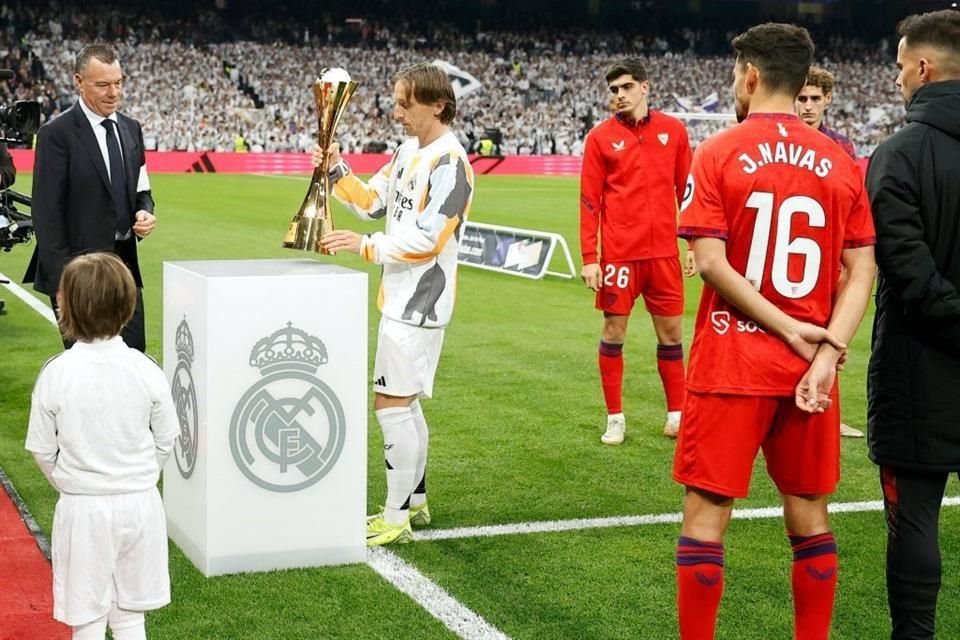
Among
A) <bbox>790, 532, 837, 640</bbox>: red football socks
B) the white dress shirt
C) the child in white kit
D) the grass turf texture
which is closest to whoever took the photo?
the child in white kit

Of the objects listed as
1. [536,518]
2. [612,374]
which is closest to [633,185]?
[612,374]

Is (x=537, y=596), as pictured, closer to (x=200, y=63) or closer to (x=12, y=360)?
(x=12, y=360)

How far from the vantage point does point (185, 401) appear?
4688 millimetres

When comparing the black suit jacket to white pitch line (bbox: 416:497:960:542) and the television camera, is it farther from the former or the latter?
white pitch line (bbox: 416:497:960:542)

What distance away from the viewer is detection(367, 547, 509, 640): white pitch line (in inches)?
159

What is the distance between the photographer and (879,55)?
54.4 meters

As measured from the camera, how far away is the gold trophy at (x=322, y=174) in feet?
15.3

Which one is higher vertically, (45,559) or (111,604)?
(111,604)

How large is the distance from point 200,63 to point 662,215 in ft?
132

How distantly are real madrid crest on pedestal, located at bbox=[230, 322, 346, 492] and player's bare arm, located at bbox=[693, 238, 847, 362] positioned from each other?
5.81 feet

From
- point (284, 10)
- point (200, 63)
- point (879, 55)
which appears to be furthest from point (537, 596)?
point (879, 55)

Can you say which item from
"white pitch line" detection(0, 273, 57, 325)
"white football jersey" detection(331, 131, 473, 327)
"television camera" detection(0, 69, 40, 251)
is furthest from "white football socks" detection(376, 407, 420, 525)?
"white pitch line" detection(0, 273, 57, 325)

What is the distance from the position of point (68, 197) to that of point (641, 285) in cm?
309

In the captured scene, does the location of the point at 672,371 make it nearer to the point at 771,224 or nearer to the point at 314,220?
the point at 314,220
